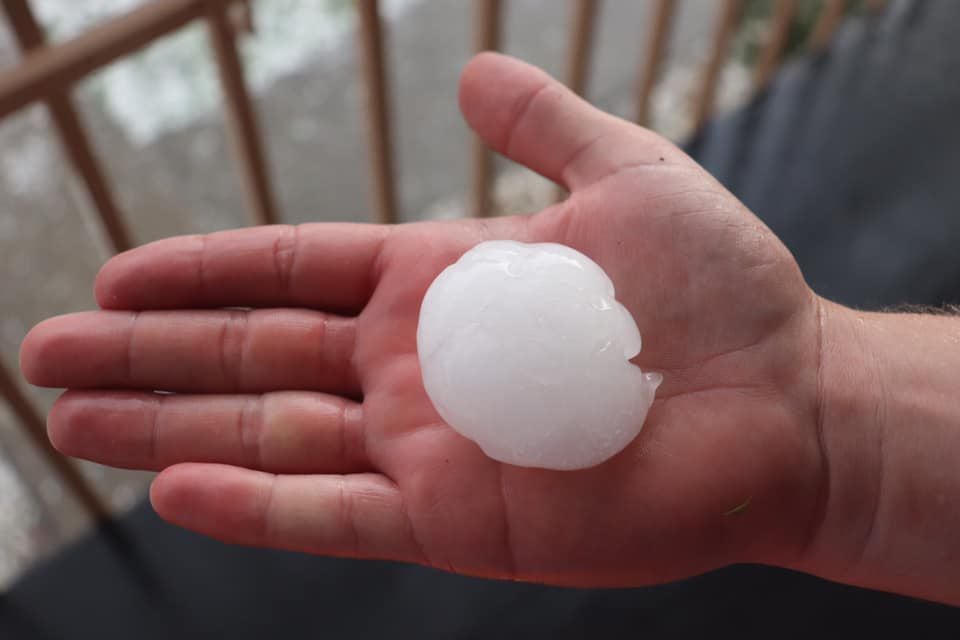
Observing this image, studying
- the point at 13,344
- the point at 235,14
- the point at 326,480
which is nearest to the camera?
the point at 326,480

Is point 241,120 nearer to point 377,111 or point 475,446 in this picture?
point 377,111

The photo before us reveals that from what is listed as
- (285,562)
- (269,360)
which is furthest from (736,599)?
(269,360)

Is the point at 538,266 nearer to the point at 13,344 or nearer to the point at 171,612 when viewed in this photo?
the point at 171,612

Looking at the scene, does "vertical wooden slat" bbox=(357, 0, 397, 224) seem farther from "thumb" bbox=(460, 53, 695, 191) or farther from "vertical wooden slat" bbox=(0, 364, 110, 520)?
"vertical wooden slat" bbox=(0, 364, 110, 520)

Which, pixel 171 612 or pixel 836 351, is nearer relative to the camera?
pixel 836 351

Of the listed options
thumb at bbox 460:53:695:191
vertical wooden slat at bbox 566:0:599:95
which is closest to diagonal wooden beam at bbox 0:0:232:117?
thumb at bbox 460:53:695:191

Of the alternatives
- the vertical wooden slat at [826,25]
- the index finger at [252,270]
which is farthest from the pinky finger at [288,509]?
the vertical wooden slat at [826,25]

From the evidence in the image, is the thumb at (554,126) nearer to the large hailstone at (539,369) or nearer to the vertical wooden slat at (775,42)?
the large hailstone at (539,369)

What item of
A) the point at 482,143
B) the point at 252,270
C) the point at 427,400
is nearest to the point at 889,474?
the point at 427,400
